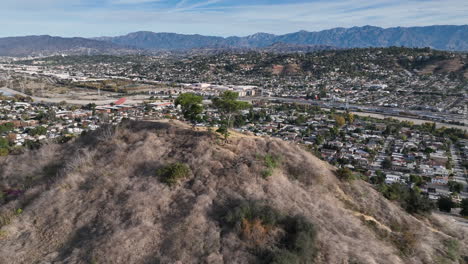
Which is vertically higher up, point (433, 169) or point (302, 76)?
point (302, 76)

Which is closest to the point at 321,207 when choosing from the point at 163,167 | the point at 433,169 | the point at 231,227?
the point at 231,227

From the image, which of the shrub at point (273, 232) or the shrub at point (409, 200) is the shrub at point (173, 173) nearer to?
the shrub at point (273, 232)

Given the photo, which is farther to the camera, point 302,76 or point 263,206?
point 302,76

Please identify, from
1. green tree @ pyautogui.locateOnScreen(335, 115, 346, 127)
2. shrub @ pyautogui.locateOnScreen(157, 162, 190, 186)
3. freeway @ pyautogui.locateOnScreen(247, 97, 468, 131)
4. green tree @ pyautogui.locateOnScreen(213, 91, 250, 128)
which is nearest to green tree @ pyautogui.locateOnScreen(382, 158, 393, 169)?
green tree @ pyautogui.locateOnScreen(335, 115, 346, 127)

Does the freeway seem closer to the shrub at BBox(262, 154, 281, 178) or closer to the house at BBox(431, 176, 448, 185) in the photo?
the house at BBox(431, 176, 448, 185)

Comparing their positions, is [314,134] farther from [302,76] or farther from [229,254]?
[302,76]

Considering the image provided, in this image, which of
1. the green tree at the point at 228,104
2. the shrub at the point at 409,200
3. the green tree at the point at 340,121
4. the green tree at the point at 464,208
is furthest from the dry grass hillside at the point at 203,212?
the green tree at the point at 340,121
